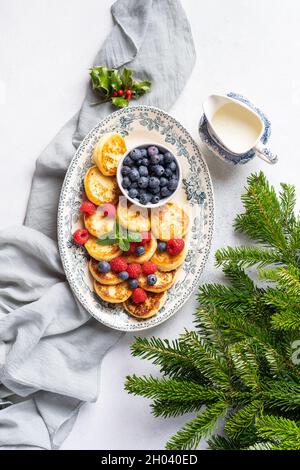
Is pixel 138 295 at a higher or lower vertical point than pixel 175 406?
higher

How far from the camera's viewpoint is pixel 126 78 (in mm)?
1613

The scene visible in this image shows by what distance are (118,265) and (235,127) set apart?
0.46m

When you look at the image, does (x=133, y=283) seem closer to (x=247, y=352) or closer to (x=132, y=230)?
(x=132, y=230)

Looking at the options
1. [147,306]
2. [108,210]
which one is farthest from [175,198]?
[147,306]

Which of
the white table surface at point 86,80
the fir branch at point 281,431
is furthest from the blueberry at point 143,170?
the fir branch at point 281,431

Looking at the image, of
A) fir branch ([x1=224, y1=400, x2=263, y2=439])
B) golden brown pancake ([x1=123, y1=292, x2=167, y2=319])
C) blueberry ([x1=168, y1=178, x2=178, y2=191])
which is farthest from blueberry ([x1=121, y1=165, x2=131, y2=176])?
fir branch ([x1=224, y1=400, x2=263, y2=439])

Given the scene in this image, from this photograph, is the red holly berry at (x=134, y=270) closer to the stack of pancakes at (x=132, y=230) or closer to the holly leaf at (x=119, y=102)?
the stack of pancakes at (x=132, y=230)

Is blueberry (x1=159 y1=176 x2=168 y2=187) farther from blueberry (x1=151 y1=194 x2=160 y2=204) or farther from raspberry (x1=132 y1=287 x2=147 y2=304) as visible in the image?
raspberry (x1=132 y1=287 x2=147 y2=304)

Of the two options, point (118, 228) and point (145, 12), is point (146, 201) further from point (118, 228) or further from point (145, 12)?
point (145, 12)

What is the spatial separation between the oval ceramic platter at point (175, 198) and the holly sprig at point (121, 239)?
0.07 metres

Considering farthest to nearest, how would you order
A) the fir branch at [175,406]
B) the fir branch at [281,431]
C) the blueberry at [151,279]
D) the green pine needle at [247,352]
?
1. the blueberry at [151,279]
2. the fir branch at [175,406]
3. the green pine needle at [247,352]
4. the fir branch at [281,431]

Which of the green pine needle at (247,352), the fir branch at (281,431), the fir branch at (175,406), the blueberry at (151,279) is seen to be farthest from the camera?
the blueberry at (151,279)

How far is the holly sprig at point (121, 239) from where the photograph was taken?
5.16ft
